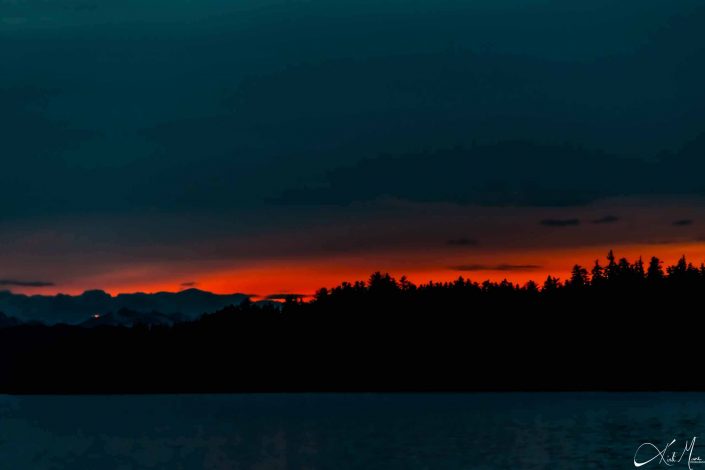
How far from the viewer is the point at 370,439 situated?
12325cm

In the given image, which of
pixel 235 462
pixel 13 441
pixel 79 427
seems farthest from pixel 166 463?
pixel 79 427

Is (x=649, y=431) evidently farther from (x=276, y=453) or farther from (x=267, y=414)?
(x=267, y=414)

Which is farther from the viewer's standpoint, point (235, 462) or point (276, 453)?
point (276, 453)

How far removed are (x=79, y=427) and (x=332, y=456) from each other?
8104 cm

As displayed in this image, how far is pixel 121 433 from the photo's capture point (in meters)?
154

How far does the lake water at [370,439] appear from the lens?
99688 millimetres
